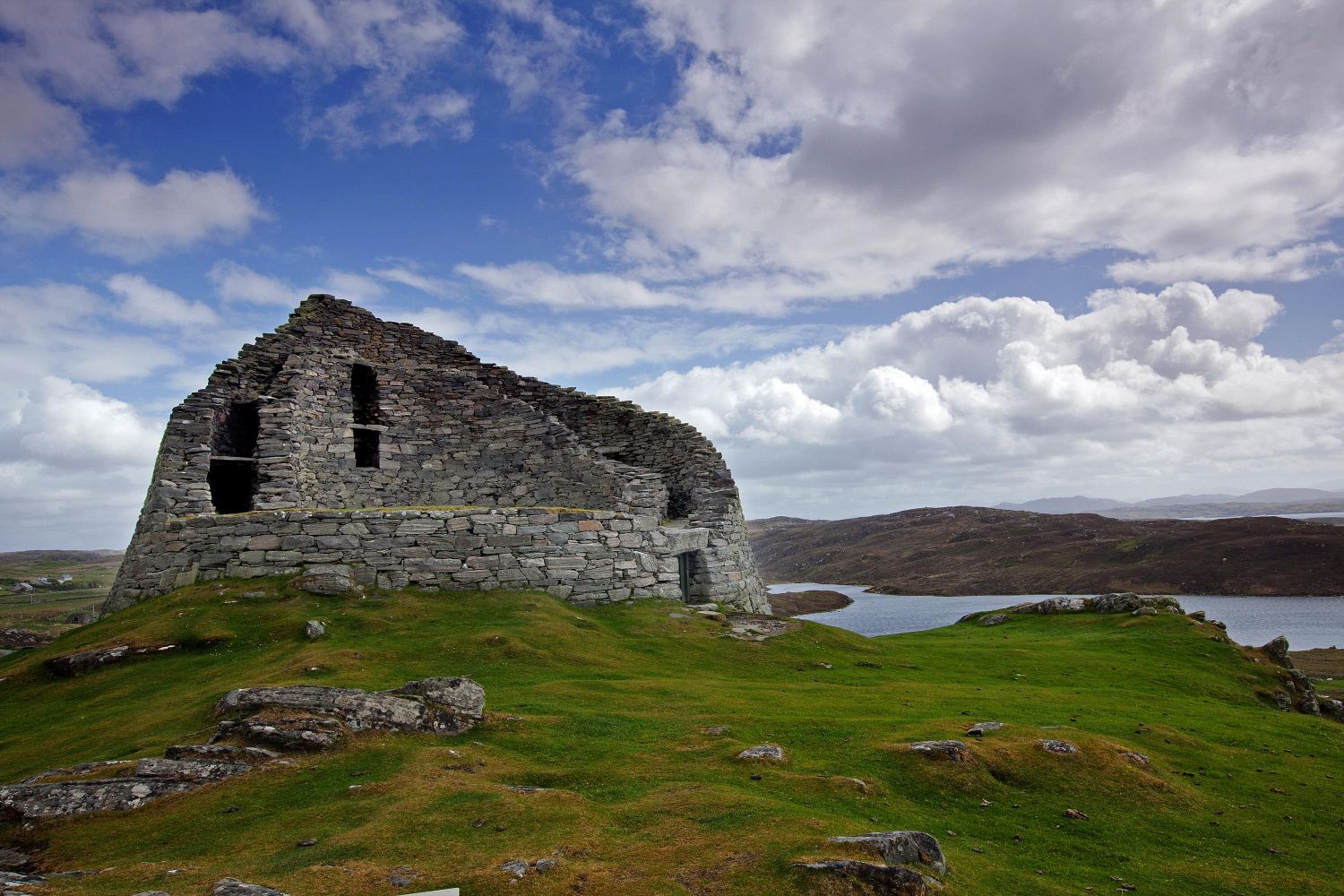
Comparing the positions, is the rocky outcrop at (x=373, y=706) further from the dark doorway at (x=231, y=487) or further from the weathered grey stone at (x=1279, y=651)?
the weathered grey stone at (x=1279, y=651)

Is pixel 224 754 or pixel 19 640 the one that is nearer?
pixel 224 754

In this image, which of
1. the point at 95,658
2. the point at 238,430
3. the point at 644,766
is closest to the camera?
the point at 644,766

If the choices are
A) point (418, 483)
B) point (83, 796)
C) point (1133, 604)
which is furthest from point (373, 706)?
point (1133, 604)

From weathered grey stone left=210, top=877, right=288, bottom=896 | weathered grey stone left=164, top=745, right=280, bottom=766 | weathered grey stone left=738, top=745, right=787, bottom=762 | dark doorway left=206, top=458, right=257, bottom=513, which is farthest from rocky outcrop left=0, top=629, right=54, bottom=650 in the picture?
weathered grey stone left=738, top=745, right=787, bottom=762

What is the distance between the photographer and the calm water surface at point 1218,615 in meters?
49.4

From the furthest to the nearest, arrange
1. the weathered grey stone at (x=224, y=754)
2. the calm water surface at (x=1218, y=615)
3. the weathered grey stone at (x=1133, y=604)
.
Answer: the calm water surface at (x=1218, y=615) → the weathered grey stone at (x=1133, y=604) → the weathered grey stone at (x=224, y=754)

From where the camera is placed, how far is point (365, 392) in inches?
1366

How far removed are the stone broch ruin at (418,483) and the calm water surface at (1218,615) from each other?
51.0 ft

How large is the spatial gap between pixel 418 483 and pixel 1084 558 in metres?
88.1

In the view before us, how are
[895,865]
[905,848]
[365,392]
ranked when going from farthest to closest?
[365,392], [905,848], [895,865]

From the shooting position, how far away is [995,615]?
38.2 meters

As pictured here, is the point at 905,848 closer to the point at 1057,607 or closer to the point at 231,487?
the point at 231,487

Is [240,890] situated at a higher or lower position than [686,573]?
lower

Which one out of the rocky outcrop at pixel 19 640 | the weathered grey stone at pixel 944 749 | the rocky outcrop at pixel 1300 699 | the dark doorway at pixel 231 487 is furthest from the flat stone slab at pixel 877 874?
the dark doorway at pixel 231 487
